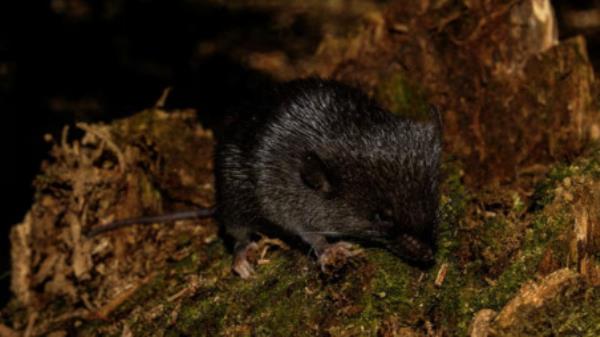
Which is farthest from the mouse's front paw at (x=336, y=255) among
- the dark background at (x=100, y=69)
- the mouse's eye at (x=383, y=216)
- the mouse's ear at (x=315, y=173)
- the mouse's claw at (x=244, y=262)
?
the dark background at (x=100, y=69)

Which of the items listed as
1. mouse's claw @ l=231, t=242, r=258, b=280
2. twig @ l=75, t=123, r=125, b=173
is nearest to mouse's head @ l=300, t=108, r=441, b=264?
mouse's claw @ l=231, t=242, r=258, b=280

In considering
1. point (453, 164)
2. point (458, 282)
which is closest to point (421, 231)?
point (458, 282)

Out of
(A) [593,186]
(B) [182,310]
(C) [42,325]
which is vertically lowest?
(C) [42,325]

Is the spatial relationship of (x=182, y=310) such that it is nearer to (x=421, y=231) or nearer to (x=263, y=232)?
(x=263, y=232)

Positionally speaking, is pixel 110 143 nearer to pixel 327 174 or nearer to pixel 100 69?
pixel 327 174

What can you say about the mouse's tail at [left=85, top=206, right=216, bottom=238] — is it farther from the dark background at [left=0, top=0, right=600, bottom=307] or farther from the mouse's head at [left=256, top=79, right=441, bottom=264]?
the dark background at [left=0, top=0, right=600, bottom=307]

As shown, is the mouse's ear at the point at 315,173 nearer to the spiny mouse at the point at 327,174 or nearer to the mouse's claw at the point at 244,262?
the spiny mouse at the point at 327,174
